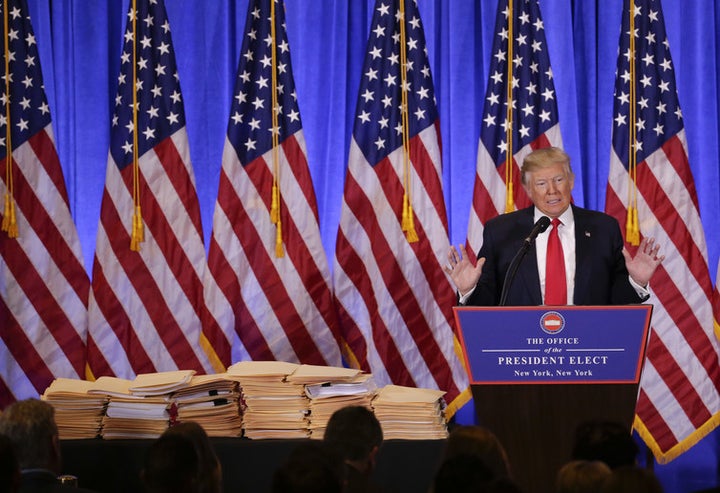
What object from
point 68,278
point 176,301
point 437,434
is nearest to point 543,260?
point 437,434

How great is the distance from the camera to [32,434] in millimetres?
3639

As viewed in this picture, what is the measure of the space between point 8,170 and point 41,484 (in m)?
3.71

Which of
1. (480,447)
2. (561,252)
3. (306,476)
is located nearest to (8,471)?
(306,476)

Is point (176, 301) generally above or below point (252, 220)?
below

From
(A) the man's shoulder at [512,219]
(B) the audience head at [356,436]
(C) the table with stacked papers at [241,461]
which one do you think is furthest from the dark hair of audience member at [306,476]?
(A) the man's shoulder at [512,219]

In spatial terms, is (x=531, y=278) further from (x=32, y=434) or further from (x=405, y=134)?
(x=32, y=434)

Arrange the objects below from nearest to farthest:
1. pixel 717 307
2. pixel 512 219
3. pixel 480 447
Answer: pixel 480 447
pixel 512 219
pixel 717 307

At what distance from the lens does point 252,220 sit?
22.7 feet

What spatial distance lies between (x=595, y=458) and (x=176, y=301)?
390 centimetres

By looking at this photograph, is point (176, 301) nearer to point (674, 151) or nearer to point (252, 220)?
point (252, 220)

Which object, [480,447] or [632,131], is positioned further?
[632,131]

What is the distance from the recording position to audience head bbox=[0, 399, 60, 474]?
141 inches

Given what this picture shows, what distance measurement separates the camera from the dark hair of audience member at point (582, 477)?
2795mm

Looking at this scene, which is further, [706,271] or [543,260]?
[706,271]
